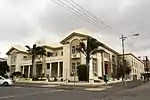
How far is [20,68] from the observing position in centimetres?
6625

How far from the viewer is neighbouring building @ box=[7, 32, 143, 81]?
173 ft

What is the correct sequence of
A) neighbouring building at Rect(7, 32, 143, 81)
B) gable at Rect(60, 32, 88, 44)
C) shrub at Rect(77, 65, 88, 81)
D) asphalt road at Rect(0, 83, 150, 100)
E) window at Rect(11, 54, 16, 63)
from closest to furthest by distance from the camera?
asphalt road at Rect(0, 83, 150, 100)
shrub at Rect(77, 65, 88, 81)
gable at Rect(60, 32, 88, 44)
neighbouring building at Rect(7, 32, 143, 81)
window at Rect(11, 54, 16, 63)

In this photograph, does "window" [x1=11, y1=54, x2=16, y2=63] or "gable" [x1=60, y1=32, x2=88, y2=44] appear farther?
"window" [x1=11, y1=54, x2=16, y2=63]

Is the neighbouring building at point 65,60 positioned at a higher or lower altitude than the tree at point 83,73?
higher

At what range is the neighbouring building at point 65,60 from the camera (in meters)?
52.8

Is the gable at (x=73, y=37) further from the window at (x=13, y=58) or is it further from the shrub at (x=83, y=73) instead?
the window at (x=13, y=58)

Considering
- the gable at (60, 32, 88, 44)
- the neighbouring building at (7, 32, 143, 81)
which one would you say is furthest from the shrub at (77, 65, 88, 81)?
the gable at (60, 32, 88, 44)

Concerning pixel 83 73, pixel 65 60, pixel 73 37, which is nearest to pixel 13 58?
pixel 65 60

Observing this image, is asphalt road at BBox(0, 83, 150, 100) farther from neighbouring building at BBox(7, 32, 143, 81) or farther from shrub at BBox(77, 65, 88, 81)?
shrub at BBox(77, 65, 88, 81)

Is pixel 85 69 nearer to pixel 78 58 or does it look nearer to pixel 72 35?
pixel 78 58

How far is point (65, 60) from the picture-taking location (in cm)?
5509

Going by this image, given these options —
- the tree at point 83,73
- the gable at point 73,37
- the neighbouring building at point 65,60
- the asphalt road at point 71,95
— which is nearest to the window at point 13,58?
the neighbouring building at point 65,60

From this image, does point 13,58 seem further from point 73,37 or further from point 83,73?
point 83,73

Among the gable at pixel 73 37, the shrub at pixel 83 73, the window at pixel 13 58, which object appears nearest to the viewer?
the shrub at pixel 83 73
